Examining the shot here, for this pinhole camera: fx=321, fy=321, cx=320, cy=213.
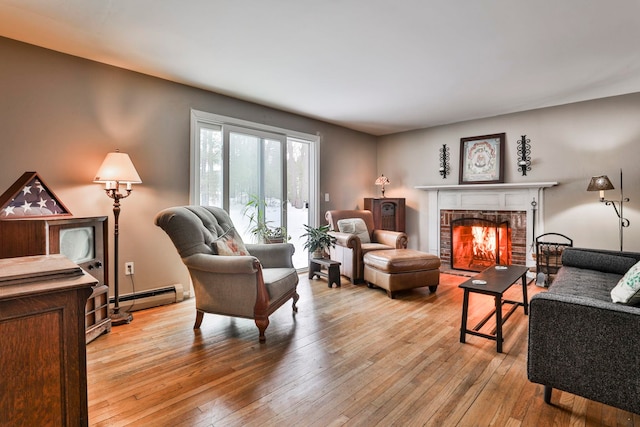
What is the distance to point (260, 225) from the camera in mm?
3908

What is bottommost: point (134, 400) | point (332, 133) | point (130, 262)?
point (134, 400)

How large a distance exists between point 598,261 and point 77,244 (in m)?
4.31

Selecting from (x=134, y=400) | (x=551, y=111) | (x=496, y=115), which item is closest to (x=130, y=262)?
(x=134, y=400)

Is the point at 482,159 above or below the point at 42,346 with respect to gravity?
above

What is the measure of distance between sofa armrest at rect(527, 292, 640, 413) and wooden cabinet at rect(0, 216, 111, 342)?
8.25 ft

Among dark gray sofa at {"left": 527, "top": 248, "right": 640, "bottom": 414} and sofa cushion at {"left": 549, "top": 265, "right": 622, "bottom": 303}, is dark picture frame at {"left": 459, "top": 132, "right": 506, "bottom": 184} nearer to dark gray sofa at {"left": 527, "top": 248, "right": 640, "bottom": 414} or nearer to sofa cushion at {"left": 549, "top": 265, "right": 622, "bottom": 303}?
sofa cushion at {"left": 549, "top": 265, "right": 622, "bottom": 303}

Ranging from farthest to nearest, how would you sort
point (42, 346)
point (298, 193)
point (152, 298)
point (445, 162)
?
point (445, 162) < point (298, 193) < point (152, 298) < point (42, 346)

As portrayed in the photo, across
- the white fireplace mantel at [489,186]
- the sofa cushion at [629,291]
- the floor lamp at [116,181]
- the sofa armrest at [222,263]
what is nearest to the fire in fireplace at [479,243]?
the white fireplace mantel at [489,186]

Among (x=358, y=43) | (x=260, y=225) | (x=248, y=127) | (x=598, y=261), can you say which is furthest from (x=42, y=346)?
(x=598, y=261)

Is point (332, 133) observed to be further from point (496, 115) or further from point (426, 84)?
point (496, 115)

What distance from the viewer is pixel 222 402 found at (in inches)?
66.2

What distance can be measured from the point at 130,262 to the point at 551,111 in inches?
210

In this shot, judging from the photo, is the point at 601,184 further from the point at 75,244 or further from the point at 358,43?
the point at 75,244

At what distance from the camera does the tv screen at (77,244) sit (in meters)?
2.33
